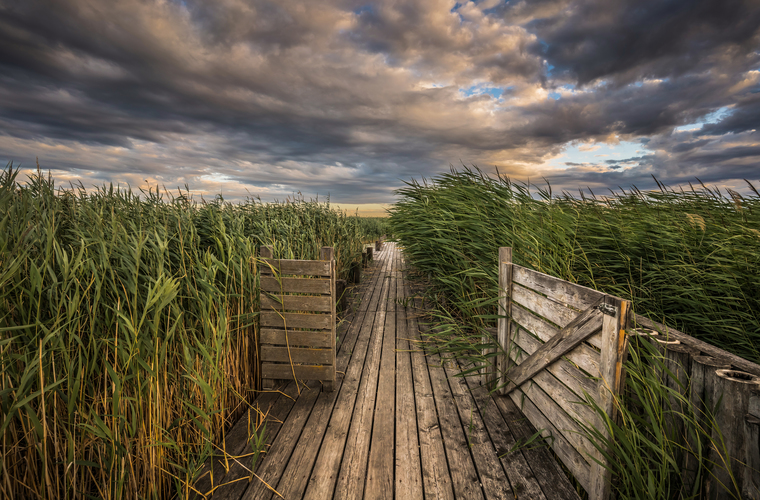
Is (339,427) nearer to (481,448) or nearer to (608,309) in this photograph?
(481,448)

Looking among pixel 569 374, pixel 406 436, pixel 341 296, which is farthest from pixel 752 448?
pixel 341 296

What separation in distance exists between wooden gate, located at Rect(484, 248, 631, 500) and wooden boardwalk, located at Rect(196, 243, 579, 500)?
0.20m

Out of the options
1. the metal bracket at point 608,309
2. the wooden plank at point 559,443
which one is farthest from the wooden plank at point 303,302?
the metal bracket at point 608,309

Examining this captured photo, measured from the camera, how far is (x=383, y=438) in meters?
2.18

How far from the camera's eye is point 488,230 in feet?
11.9

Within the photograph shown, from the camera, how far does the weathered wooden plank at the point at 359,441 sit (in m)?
1.77

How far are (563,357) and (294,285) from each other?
2108 mm

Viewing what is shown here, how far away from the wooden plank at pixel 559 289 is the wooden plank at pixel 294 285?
164 cm

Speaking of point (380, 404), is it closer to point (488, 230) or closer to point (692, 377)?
point (692, 377)

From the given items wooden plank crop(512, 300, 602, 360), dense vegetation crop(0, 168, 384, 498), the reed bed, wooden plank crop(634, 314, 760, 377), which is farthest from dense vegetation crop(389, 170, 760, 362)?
dense vegetation crop(0, 168, 384, 498)

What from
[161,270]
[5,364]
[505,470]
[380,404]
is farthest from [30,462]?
[505,470]

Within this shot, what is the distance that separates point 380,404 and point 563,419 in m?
1.38

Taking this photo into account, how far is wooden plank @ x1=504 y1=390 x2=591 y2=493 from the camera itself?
1698mm

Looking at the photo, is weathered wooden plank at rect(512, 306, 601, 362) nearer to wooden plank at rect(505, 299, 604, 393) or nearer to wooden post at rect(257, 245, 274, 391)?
wooden plank at rect(505, 299, 604, 393)
